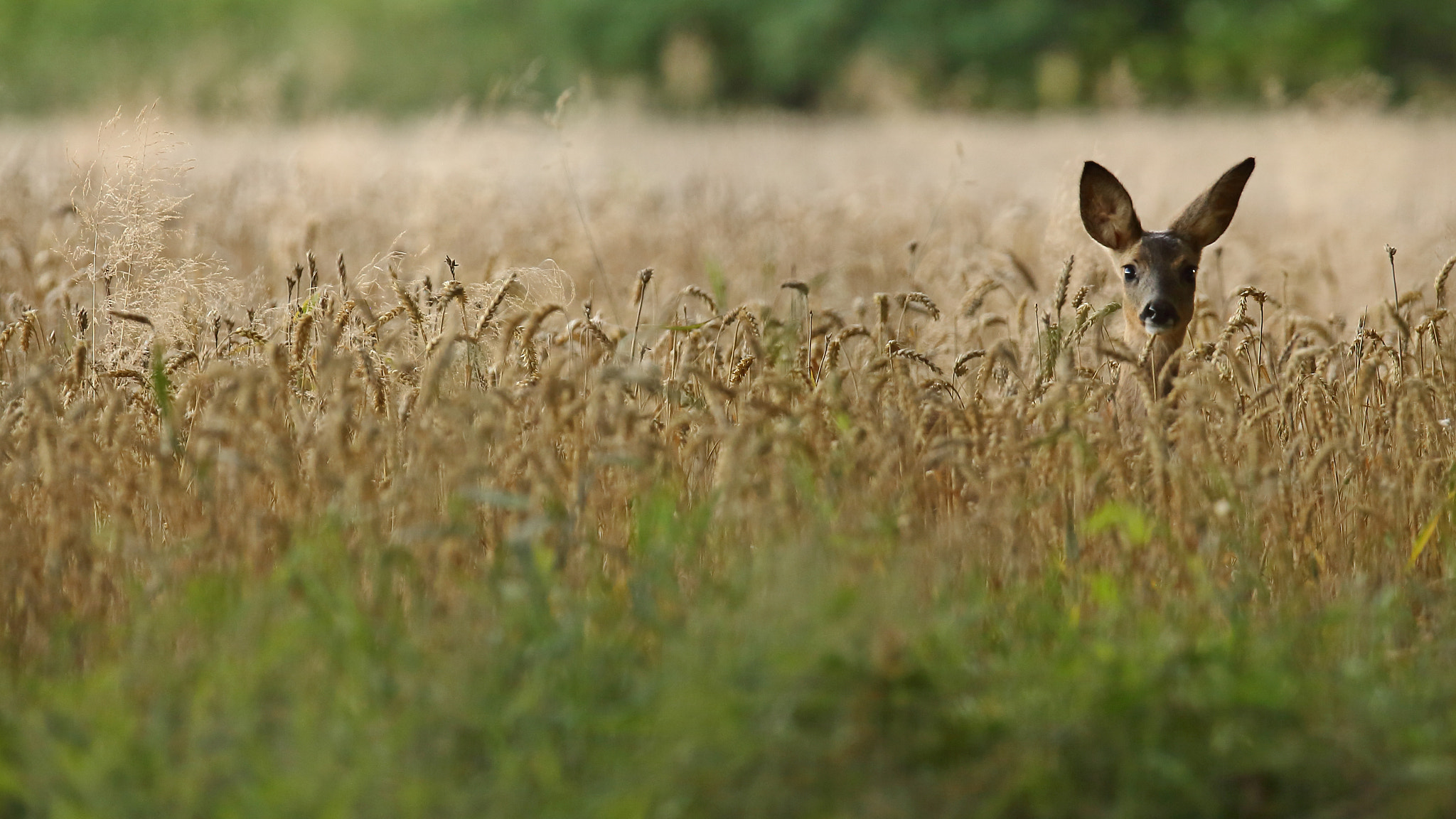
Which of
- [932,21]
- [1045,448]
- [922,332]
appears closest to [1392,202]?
[922,332]

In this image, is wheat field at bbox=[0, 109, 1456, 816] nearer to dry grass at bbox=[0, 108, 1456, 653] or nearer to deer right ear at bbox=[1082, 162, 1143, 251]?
dry grass at bbox=[0, 108, 1456, 653]

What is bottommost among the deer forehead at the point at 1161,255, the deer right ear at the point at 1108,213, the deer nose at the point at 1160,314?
the deer nose at the point at 1160,314

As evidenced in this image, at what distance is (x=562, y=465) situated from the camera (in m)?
3.71

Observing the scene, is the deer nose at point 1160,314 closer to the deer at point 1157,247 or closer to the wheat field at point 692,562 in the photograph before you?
the deer at point 1157,247

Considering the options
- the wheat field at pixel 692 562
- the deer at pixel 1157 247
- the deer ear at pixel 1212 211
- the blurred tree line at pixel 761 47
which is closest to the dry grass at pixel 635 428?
the wheat field at pixel 692 562

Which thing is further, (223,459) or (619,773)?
(223,459)

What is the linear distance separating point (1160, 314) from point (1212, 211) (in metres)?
0.54

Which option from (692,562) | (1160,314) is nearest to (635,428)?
(692,562)

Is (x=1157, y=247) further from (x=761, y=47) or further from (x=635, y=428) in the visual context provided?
(x=761, y=47)

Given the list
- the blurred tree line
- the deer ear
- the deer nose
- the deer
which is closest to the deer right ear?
the deer

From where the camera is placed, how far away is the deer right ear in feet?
17.3

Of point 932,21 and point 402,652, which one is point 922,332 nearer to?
point 402,652

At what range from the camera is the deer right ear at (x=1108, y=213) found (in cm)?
529

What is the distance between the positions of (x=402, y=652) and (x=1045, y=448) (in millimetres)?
1739
